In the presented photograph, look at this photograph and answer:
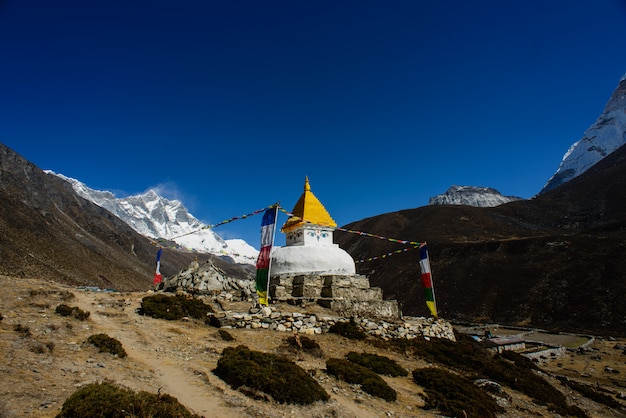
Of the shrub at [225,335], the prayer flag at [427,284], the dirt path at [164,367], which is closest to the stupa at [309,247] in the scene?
the prayer flag at [427,284]

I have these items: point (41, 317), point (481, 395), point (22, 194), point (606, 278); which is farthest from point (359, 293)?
point (22, 194)

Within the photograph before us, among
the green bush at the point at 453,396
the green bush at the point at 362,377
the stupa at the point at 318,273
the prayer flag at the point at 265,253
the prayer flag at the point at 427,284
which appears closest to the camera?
the green bush at the point at 362,377

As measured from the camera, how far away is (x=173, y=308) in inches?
628

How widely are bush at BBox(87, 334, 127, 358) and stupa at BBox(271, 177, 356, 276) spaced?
12.3 metres

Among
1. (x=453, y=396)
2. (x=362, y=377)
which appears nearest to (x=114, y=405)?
(x=362, y=377)

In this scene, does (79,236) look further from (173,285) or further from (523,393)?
(523,393)

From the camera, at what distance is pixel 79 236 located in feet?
269

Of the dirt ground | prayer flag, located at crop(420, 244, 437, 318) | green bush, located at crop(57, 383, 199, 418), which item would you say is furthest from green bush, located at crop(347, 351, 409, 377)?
prayer flag, located at crop(420, 244, 437, 318)

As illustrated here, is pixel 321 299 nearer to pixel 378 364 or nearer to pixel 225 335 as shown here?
pixel 378 364

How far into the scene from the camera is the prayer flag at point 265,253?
50.1 feet

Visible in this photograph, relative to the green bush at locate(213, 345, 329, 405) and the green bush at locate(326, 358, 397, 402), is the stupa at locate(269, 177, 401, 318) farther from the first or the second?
the green bush at locate(213, 345, 329, 405)

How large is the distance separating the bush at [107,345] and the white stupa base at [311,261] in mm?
12269

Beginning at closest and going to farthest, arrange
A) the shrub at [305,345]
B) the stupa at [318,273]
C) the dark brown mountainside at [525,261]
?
the shrub at [305,345]
the stupa at [318,273]
the dark brown mountainside at [525,261]

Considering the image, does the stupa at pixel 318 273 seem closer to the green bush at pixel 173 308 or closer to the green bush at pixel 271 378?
the green bush at pixel 173 308
